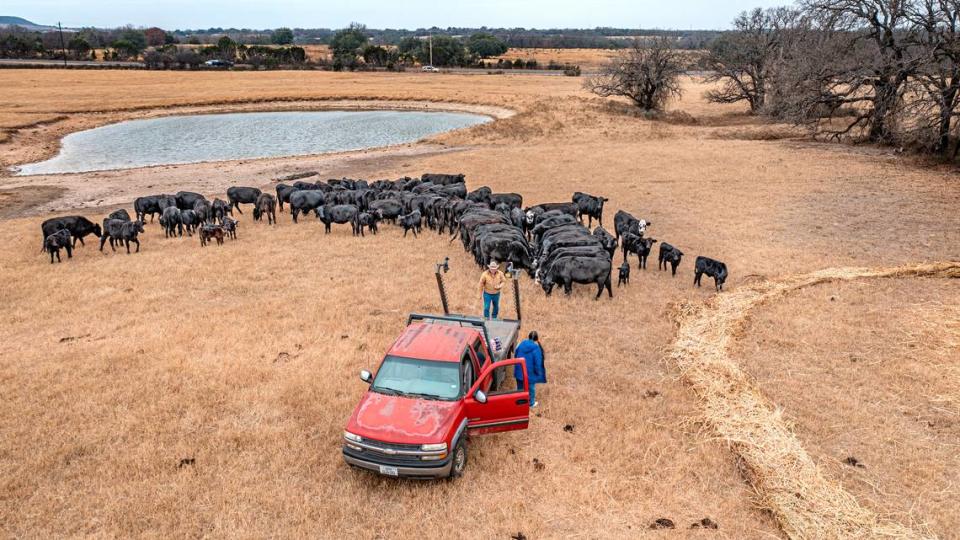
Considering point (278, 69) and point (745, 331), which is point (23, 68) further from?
point (745, 331)

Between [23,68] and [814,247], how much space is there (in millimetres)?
112706

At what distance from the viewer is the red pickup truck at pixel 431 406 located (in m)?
8.66

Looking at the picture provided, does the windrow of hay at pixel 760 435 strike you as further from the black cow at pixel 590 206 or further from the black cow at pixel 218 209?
the black cow at pixel 218 209

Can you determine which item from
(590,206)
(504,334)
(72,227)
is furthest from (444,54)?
(504,334)

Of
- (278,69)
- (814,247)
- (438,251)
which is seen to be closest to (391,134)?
(438,251)

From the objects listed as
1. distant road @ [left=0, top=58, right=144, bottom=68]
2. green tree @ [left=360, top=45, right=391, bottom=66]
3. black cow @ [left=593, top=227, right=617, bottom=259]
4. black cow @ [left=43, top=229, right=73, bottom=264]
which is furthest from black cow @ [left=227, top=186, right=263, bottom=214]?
distant road @ [left=0, top=58, right=144, bottom=68]

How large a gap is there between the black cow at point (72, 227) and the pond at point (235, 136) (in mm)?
19788

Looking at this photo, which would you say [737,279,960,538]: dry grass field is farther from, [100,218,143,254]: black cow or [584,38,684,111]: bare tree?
[584,38,684,111]: bare tree

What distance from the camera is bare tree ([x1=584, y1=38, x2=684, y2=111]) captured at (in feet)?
179

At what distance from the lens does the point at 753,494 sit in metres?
8.94

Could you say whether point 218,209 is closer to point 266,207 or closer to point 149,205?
point 266,207

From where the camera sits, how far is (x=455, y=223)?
23.5 meters

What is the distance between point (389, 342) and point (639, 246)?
9.13 m

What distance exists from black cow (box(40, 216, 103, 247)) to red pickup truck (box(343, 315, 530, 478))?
1724cm
